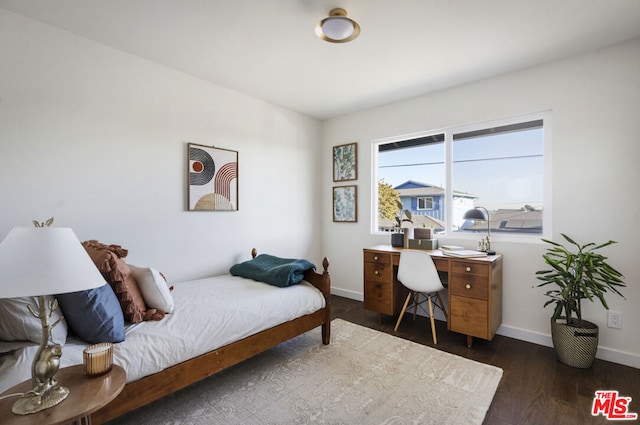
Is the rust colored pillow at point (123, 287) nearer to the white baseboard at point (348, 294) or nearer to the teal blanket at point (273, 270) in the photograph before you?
the teal blanket at point (273, 270)

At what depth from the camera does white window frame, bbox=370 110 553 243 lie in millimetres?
2777

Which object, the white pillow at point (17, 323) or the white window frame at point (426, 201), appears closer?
the white pillow at point (17, 323)

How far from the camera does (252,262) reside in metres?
3.12

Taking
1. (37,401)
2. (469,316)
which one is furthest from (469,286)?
(37,401)

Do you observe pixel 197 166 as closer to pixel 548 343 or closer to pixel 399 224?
pixel 399 224

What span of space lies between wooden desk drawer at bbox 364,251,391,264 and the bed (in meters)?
0.72

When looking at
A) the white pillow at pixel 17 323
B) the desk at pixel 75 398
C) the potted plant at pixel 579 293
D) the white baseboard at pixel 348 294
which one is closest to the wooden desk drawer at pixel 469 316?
the potted plant at pixel 579 293

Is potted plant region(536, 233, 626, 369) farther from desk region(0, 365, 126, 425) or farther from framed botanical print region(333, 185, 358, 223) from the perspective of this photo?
desk region(0, 365, 126, 425)

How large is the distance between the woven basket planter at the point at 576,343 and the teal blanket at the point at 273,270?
208 cm

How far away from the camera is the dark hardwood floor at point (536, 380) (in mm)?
1814

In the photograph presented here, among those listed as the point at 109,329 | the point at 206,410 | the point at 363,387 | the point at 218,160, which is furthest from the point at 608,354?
the point at 218,160

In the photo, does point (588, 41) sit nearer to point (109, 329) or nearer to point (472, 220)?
point (472, 220)

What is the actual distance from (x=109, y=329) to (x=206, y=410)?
0.79m

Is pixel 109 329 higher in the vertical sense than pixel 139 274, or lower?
lower
